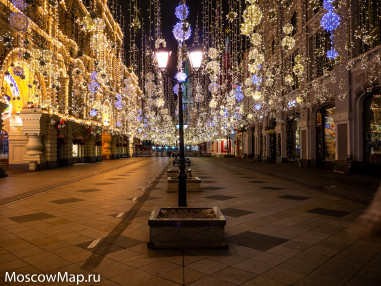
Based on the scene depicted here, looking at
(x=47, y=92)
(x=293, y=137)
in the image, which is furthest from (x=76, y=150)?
(x=293, y=137)

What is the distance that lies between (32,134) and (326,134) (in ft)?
76.3

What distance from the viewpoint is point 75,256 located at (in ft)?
16.0

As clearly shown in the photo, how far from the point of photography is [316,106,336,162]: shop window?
21.5 meters

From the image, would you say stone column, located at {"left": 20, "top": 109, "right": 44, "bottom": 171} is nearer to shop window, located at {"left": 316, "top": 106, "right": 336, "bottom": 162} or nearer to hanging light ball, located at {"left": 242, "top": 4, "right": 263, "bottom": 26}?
hanging light ball, located at {"left": 242, "top": 4, "right": 263, "bottom": 26}

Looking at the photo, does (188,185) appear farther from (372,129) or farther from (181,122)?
(372,129)

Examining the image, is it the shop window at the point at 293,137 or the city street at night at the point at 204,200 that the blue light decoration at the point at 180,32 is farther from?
the shop window at the point at 293,137

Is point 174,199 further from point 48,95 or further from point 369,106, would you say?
point 48,95

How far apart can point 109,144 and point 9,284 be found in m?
44.5

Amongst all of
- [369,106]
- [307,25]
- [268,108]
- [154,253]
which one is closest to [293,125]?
[268,108]

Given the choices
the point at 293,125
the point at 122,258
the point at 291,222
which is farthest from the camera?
the point at 293,125

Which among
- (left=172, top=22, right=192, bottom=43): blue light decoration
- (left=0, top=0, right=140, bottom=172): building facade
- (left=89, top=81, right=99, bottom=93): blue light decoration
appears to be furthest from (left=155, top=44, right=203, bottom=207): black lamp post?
(left=89, top=81, right=99, bottom=93): blue light decoration

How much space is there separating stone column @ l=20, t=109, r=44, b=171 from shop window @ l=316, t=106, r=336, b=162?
22.6 metres

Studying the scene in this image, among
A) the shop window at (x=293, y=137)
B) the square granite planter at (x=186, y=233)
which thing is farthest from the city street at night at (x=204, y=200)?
the shop window at (x=293, y=137)

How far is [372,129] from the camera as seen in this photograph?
16.9 metres
